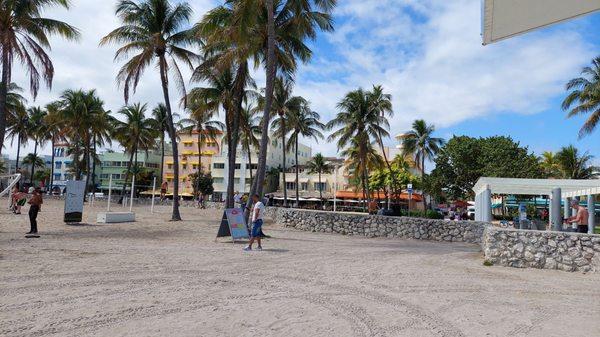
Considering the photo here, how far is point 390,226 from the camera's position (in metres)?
20.2

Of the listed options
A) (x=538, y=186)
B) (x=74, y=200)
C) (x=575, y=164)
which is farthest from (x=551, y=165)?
(x=74, y=200)

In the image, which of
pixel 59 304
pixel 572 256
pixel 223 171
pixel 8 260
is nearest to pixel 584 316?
pixel 572 256

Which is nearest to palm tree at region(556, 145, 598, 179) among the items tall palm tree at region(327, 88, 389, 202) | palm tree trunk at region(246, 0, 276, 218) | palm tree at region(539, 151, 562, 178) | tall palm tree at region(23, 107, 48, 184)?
palm tree at region(539, 151, 562, 178)

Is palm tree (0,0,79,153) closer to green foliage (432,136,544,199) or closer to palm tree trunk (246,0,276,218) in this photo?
palm tree trunk (246,0,276,218)

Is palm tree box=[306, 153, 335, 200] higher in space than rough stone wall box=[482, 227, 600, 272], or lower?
higher

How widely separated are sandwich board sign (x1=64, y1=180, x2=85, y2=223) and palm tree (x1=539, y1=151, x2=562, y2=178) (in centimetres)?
4588

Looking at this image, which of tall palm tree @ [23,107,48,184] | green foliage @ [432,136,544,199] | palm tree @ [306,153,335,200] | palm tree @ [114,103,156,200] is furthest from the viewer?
palm tree @ [306,153,335,200]

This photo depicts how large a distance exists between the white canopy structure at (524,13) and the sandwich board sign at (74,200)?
1900 centimetres

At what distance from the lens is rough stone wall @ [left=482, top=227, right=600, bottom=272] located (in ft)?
35.1

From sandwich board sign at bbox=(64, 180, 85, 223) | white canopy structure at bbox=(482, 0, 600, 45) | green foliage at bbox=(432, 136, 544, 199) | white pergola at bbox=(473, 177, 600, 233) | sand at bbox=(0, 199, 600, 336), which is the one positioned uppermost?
green foliage at bbox=(432, 136, 544, 199)

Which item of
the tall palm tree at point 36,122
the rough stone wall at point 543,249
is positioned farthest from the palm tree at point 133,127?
the rough stone wall at point 543,249

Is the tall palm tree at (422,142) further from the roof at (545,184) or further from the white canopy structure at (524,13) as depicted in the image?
the white canopy structure at (524,13)

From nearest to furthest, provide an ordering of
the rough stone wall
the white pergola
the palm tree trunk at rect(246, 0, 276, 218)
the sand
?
the sand → the rough stone wall → the white pergola → the palm tree trunk at rect(246, 0, 276, 218)

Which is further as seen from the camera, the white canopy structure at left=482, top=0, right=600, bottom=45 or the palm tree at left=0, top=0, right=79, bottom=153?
the palm tree at left=0, top=0, right=79, bottom=153
